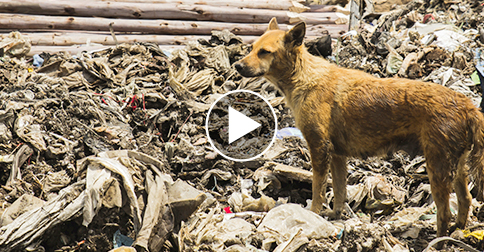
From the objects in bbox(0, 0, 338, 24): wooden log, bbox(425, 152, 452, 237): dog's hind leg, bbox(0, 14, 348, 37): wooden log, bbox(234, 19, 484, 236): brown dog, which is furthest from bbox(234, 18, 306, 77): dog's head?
bbox(0, 0, 338, 24): wooden log

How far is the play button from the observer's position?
632 centimetres

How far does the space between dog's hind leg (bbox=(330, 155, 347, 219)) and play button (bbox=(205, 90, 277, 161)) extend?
136 centimetres

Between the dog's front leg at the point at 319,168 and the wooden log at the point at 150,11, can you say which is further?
the wooden log at the point at 150,11

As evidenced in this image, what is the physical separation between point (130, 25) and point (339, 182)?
7049 mm

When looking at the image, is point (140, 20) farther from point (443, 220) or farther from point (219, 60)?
point (443, 220)

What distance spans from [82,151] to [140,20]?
5331 mm

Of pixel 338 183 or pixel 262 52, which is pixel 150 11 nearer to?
pixel 262 52

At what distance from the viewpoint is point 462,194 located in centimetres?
426

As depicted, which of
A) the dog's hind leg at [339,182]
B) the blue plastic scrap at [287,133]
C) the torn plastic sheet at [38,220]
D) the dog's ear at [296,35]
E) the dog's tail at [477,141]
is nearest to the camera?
the torn plastic sheet at [38,220]

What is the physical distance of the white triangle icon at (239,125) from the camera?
662 centimetres

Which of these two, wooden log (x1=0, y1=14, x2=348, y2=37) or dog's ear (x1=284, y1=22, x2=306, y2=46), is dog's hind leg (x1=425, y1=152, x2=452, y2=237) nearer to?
dog's ear (x1=284, y1=22, x2=306, y2=46)

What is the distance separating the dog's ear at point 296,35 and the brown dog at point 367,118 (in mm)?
12

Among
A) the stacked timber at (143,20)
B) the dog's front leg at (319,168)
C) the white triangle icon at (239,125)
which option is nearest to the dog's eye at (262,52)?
the dog's front leg at (319,168)

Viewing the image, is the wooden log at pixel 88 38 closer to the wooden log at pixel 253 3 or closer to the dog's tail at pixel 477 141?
the wooden log at pixel 253 3
